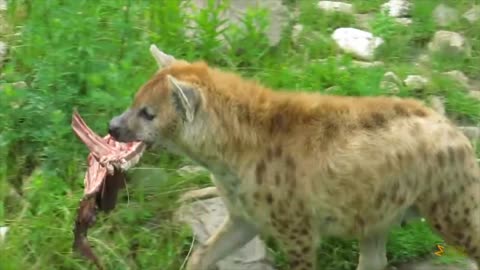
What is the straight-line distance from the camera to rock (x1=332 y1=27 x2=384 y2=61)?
6.84 meters

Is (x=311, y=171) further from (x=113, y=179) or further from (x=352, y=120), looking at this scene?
(x=113, y=179)

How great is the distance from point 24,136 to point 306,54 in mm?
1961

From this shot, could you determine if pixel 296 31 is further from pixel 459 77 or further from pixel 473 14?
pixel 473 14

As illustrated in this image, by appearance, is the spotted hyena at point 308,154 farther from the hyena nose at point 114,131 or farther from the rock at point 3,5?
the rock at point 3,5

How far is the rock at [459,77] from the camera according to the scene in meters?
6.67

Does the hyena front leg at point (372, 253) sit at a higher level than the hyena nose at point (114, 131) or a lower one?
lower

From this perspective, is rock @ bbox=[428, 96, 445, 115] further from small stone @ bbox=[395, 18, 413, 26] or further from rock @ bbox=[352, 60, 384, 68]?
small stone @ bbox=[395, 18, 413, 26]

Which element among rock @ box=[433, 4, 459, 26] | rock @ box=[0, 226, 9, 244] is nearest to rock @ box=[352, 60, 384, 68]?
rock @ box=[433, 4, 459, 26]

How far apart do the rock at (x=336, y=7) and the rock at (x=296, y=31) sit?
27cm

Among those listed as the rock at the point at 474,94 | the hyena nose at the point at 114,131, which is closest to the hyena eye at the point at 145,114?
the hyena nose at the point at 114,131

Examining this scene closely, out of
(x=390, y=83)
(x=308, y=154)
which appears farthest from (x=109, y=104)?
(x=390, y=83)

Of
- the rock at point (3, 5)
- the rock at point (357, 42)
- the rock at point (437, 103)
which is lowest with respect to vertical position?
the rock at point (437, 103)

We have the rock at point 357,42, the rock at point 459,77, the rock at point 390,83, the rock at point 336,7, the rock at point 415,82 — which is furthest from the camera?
the rock at point 336,7

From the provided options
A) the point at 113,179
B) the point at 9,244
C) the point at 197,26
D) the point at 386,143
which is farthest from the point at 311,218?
the point at 197,26
